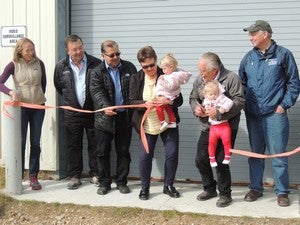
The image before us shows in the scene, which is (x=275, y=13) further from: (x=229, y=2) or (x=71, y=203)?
(x=71, y=203)

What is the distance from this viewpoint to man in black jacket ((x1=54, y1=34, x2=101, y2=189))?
19.0ft

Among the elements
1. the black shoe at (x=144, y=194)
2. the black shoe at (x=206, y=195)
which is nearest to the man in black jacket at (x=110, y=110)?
the black shoe at (x=144, y=194)

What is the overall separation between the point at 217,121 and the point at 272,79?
0.75 meters

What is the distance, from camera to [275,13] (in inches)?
233

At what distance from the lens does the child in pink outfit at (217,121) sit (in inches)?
191

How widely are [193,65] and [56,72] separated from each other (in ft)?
6.04

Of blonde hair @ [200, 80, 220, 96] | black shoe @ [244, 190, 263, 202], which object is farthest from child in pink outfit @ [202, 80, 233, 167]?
black shoe @ [244, 190, 263, 202]

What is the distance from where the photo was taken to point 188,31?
6.27 meters

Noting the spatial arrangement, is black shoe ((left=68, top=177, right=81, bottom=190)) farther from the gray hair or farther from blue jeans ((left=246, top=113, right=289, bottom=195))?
the gray hair

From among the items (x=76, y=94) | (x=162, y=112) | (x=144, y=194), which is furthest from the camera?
(x=76, y=94)

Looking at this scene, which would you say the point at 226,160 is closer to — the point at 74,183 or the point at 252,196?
the point at 252,196

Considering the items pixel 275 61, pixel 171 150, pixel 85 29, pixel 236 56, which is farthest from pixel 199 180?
pixel 85 29

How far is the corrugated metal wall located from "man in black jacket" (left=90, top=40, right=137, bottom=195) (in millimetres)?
884

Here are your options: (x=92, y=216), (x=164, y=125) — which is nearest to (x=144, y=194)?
(x=92, y=216)
